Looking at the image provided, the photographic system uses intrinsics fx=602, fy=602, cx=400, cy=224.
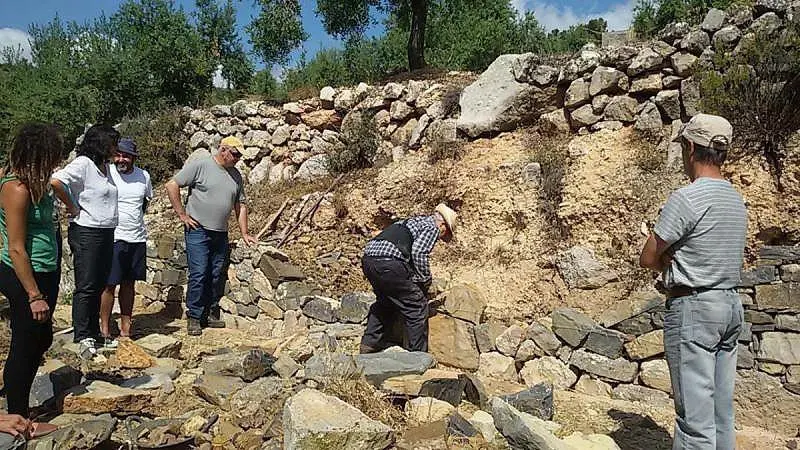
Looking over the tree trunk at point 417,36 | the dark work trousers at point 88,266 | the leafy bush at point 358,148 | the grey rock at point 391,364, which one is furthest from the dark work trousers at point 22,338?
the tree trunk at point 417,36

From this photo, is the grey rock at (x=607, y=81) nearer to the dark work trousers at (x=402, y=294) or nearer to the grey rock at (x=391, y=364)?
the dark work trousers at (x=402, y=294)

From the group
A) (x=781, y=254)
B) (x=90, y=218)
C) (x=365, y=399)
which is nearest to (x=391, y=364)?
(x=365, y=399)

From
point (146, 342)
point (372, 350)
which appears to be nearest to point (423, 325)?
point (372, 350)

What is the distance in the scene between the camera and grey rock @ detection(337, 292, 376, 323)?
227 inches

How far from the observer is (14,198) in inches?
125

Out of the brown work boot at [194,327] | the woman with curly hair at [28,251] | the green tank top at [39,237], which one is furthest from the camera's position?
the brown work boot at [194,327]

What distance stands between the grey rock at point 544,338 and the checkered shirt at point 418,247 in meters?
0.96

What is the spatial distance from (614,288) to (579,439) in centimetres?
212

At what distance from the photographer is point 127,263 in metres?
5.24

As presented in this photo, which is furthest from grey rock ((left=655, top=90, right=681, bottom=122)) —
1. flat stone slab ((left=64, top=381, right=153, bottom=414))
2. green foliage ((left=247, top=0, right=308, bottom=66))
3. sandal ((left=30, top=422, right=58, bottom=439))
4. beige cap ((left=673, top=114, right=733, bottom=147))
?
green foliage ((left=247, top=0, right=308, bottom=66))

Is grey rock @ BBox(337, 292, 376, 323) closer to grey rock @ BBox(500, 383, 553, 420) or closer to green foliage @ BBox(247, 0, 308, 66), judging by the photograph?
grey rock @ BBox(500, 383, 553, 420)

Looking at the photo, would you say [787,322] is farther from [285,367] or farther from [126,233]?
[126,233]

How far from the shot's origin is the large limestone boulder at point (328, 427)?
3.05 metres

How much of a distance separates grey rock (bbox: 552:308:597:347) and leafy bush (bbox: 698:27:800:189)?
6.54 feet
